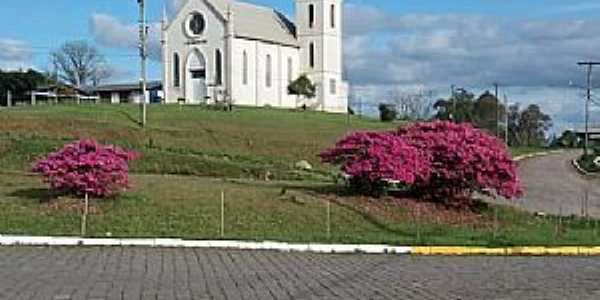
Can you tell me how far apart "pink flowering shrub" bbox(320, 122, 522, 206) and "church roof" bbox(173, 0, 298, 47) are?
265 feet

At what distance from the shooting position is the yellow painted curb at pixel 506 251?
74.8ft

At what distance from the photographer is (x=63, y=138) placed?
5331 centimetres

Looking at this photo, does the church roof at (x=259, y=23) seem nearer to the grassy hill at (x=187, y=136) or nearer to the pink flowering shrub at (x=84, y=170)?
the grassy hill at (x=187, y=136)

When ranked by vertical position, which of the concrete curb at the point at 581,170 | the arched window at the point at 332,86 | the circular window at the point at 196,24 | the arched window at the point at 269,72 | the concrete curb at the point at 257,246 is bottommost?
the concrete curb at the point at 581,170

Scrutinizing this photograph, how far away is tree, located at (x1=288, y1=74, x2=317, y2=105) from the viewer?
116 meters

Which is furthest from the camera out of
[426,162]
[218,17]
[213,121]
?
[218,17]

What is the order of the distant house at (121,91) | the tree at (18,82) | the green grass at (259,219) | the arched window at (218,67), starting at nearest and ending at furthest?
the green grass at (259,219)
the tree at (18,82)
the arched window at (218,67)
the distant house at (121,91)

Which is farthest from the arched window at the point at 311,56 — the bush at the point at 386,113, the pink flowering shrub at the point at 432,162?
the pink flowering shrub at the point at 432,162

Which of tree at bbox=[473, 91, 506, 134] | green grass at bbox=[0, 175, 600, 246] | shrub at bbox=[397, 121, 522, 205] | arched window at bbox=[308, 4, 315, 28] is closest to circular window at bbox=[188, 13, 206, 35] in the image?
arched window at bbox=[308, 4, 315, 28]

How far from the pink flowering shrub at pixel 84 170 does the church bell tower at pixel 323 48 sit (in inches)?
3647

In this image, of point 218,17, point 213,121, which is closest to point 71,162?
point 213,121

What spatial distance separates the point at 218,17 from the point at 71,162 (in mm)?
86820

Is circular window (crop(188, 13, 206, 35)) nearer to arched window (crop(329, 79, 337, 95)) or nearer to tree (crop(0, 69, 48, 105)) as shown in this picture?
arched window (crop(329, 79, 337, 95))

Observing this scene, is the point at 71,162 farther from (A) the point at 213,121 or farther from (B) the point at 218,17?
(B) the point at 218,17
